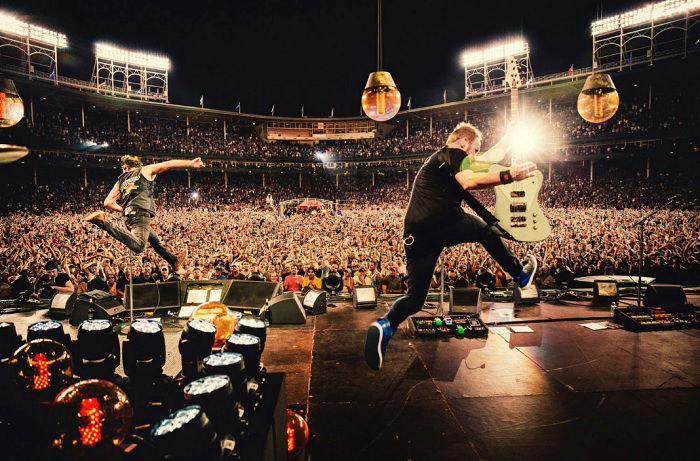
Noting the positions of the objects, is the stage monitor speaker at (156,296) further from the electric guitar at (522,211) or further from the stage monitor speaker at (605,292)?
the stage monitor speaker at (605,292)

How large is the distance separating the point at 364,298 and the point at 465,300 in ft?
5.75

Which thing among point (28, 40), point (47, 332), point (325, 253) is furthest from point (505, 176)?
point (28, 40)

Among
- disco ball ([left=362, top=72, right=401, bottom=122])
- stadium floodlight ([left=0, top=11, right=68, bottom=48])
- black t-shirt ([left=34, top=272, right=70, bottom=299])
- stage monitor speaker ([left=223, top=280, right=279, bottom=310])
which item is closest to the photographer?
disco ball ([left=362, top=72, right=401, bottom=122])

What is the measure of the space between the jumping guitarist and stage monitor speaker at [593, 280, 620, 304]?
211 inches

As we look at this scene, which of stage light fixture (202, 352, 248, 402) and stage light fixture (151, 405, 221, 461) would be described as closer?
stage light fixture (151, 405, 221, 461)

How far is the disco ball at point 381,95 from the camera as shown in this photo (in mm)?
3764

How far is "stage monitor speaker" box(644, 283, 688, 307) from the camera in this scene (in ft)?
18.4

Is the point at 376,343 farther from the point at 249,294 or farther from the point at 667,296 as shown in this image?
the point at 667,296

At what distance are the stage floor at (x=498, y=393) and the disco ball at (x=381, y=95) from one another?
2698 millimetres

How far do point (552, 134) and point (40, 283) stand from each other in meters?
29.5

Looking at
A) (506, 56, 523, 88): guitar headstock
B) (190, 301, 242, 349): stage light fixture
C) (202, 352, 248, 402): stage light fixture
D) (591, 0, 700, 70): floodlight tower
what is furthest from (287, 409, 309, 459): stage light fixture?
(591, 0, 700, 70): floodlight tower

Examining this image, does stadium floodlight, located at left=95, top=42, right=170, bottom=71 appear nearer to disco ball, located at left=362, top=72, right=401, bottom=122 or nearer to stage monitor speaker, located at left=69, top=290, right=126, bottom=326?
stage monitor speaker, located at left=69, top=290, right=126, bottom=326

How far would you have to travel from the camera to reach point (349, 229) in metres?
15.5

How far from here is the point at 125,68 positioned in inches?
1066
